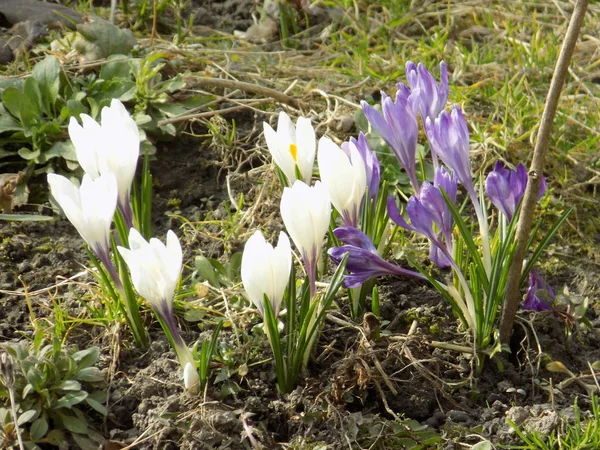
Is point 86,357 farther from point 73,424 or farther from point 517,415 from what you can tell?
point 517,415

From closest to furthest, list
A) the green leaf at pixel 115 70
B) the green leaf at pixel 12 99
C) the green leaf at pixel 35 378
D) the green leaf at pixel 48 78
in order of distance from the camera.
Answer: the green leaf at pixel 35 378
the green leaf at pixel 12 99
the green leaf at pixel 48 78
the green leaf at pixel 115 70

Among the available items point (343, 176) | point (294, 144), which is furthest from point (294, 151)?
point (343, 176)

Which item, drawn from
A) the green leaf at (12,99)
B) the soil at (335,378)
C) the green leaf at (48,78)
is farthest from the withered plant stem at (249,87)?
the soil at (335,378)

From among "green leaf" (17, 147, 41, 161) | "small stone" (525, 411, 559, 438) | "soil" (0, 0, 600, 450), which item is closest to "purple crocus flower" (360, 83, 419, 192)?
"soil" (0, 0, 600, 450)

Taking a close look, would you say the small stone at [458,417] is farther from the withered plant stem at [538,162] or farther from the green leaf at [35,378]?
the green leaf at [35,378]

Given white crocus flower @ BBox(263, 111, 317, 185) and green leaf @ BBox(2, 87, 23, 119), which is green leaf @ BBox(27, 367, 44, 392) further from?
green leaf @ BBox(2, 87, 23, 119)
